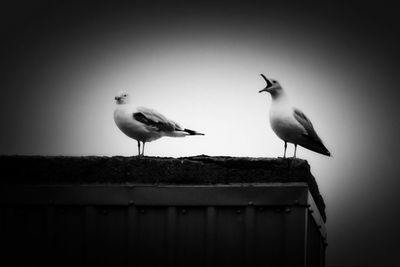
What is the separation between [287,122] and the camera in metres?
12.5

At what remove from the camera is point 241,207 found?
10.5 metres

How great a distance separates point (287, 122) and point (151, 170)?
265cm

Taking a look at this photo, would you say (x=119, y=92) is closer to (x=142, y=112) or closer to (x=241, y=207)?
(x=142, y=112)

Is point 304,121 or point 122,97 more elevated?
point 122,97

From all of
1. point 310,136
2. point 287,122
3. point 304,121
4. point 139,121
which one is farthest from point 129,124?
point 310,136

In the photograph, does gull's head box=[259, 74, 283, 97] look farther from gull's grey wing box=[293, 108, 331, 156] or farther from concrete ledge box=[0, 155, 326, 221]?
concrete ledge box=[0, 155, 326, 221]

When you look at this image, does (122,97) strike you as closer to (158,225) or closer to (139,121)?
(139,121)

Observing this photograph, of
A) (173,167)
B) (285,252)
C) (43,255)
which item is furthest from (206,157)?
(43,255)

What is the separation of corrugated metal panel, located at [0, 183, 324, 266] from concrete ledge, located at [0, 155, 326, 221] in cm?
15

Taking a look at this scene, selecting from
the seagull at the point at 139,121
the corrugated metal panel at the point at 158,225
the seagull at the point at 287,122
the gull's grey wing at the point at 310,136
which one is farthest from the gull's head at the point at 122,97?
the corrugated metal panel at the point at 158,225

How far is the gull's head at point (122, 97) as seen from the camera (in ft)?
42.8

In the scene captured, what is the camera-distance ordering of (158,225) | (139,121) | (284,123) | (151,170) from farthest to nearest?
(139,121) → (284,123) → (151,170) → (158,225)

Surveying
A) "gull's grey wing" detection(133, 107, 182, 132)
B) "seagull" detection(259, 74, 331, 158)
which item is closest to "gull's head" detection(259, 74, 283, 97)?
"seagull" detection(259, 74, 331, 158)

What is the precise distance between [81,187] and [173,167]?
1166 millimetres
